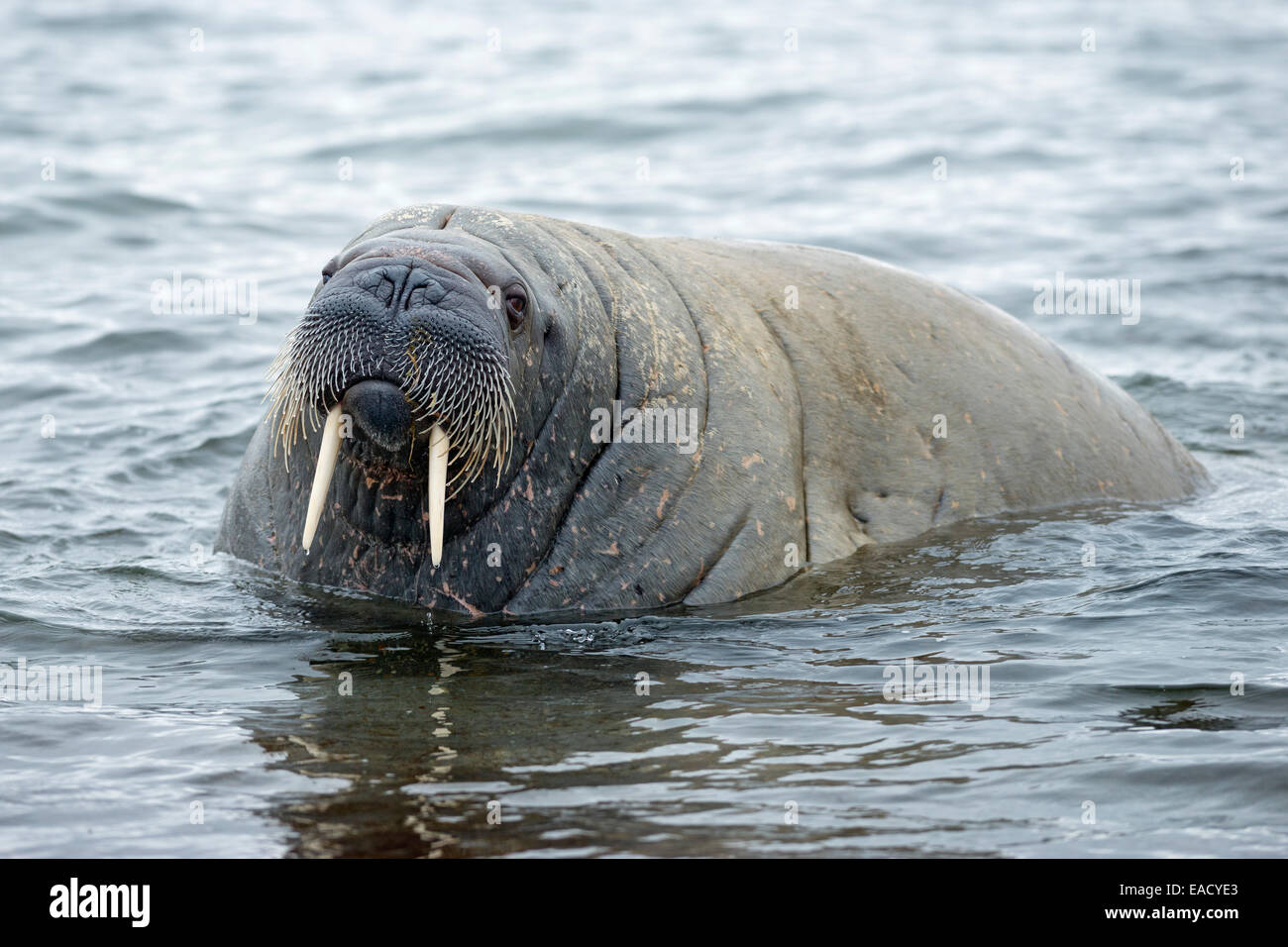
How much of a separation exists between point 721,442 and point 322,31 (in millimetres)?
23046

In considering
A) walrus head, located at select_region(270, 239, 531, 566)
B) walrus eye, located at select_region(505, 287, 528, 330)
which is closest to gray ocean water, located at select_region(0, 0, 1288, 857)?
walrus head, located at select_region(270, 239, 531, 566)

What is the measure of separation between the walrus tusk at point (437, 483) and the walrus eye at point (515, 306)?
1.88 feet

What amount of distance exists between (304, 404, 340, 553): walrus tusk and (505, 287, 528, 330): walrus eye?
2.57ft

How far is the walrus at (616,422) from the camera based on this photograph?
628cm

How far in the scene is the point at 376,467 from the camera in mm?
6617

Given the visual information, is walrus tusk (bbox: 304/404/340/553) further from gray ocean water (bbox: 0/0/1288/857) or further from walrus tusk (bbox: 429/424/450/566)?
gray ocean water (bbox: 0/0/1288/857)

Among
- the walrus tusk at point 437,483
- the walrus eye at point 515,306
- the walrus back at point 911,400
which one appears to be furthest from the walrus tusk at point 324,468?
the walrus back at point 911,400

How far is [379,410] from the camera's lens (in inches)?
245

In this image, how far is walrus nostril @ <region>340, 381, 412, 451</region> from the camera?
6.19 m

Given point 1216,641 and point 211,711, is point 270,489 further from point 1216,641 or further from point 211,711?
point 1216,641

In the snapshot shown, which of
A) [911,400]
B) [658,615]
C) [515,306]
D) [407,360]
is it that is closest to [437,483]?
[407,360]

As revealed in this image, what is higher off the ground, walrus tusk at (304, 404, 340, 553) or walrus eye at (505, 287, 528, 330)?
walrus eye at (505, 287, 528, 330)

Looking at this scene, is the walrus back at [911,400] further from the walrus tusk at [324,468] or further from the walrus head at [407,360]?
the walrus tusk at [324,468]
